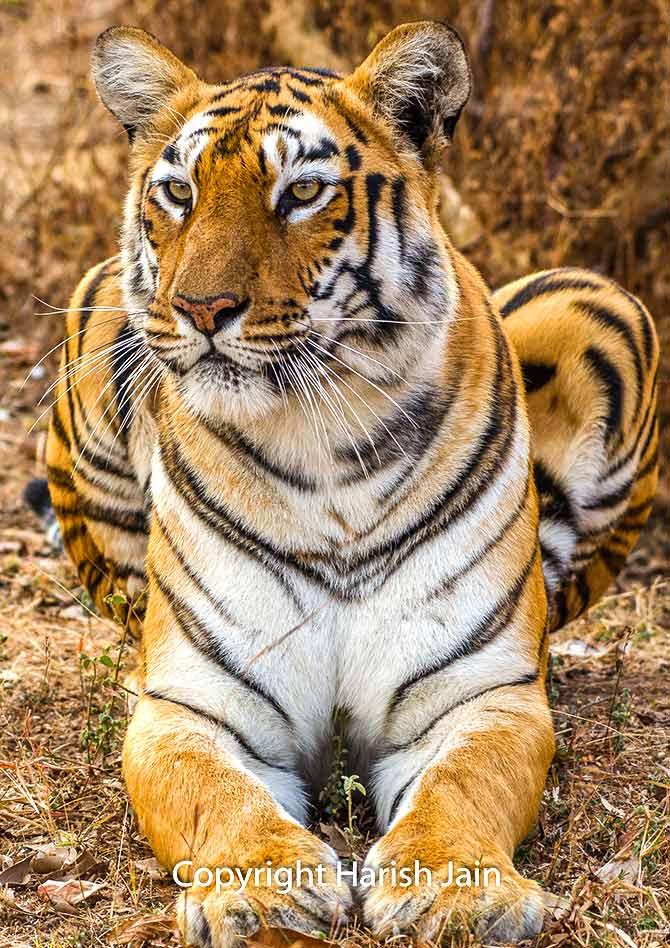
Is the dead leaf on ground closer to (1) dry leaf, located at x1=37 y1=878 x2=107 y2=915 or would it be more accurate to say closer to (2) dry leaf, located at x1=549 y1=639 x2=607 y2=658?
(1) dry leaf, located at x1=37 y1=878 x2=107 y2=915

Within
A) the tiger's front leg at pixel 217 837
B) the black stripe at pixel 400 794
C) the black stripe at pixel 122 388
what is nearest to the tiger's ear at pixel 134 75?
the black stripe at pixel 122 388

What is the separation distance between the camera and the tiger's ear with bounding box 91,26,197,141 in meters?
3.12

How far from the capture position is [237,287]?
2.59 m

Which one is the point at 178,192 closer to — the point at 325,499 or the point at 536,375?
the point at 325,499

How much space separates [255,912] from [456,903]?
0.35m

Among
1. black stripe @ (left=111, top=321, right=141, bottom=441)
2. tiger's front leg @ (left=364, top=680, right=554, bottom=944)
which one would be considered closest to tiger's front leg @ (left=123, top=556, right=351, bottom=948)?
tiger's front leg @ (left=364, top=680, right=554, bottom=944)

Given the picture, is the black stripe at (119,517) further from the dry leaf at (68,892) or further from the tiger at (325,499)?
the dry leaf at (68,892)

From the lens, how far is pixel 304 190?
2750 mm

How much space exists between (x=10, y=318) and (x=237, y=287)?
173 inches

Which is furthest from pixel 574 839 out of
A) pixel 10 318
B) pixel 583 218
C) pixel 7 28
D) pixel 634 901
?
pixel 7 28

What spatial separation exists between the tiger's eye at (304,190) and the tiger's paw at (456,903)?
50.1 inches

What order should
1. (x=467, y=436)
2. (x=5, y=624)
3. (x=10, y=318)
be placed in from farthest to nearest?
(x=10, y=318) → (x=5, y=624) → (x=467, y=436)

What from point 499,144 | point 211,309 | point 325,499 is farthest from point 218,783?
point 499,144

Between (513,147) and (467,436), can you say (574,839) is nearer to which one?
(467,436)
